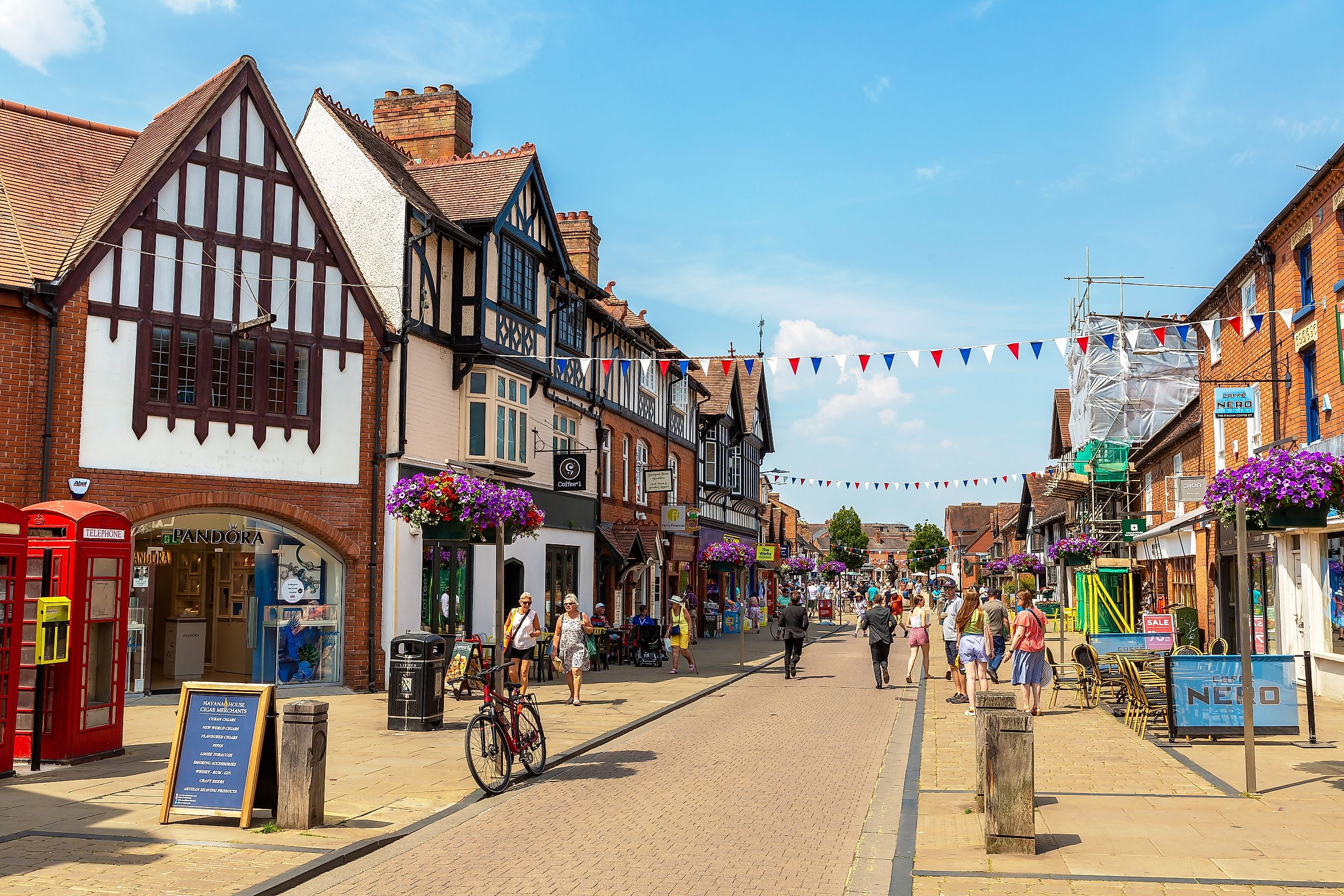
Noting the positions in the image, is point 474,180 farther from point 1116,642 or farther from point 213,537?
point 1116,642

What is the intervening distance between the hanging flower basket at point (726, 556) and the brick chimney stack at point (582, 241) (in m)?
10.5

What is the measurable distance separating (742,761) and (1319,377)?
12619 mm

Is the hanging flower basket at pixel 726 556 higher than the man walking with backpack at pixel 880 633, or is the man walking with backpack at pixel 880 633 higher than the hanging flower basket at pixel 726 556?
the hanging flower basket at pixel 726 556

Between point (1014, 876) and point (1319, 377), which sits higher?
point (1319, 377)

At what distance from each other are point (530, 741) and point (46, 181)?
1281 centimetres

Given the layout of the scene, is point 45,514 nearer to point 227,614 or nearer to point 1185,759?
point 227,614

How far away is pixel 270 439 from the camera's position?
17953 millimetres

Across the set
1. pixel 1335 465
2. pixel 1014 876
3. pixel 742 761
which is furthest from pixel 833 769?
pixel 1335 465

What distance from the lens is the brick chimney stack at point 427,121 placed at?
82.5 ft

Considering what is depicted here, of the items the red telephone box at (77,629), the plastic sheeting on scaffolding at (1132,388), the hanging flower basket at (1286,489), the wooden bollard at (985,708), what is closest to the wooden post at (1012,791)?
the wooden bollard at (985,708)

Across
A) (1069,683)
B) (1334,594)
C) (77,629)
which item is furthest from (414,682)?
(1334,594)

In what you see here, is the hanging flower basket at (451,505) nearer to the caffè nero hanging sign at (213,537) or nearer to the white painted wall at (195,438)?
the white painted wall at (195,438)

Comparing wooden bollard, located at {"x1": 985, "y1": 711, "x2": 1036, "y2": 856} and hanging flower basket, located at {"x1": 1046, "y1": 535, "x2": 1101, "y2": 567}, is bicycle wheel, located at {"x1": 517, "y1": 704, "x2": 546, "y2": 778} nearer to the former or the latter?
wooden bollard, located at {"x1": 985, "y1": 711, "x2": 1036, "y2": 856}

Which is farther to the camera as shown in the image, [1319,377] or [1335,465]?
[1319,377]
